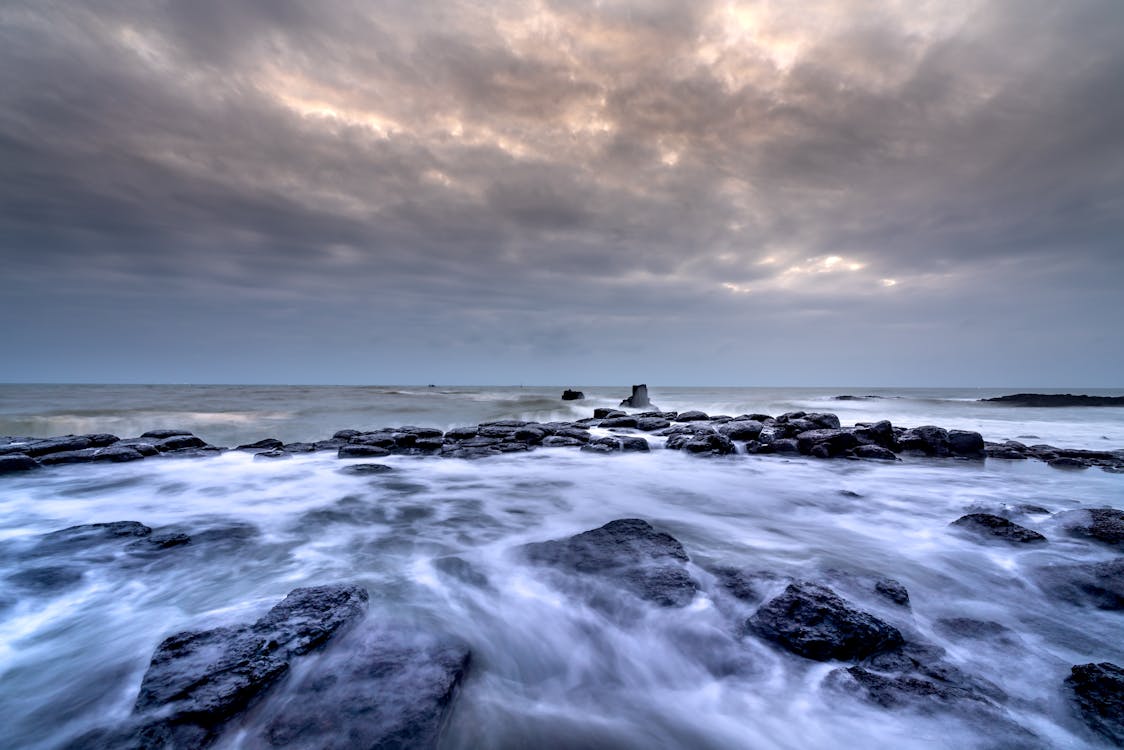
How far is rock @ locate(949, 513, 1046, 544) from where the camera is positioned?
15.7ft

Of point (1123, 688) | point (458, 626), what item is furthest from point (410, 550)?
point (1123, 688)

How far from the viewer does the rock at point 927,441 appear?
10.8m

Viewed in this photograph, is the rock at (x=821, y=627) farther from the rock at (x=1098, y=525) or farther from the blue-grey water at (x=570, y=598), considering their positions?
the rock at (x=1098, y=525)

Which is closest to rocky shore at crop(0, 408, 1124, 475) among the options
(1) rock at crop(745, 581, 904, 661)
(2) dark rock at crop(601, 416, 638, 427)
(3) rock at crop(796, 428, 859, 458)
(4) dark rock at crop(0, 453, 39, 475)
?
(3) rock at crop(796, 428, 859, 458)

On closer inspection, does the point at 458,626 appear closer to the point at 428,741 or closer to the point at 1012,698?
the point at 428,741

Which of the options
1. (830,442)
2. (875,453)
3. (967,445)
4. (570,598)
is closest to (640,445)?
(830,442)

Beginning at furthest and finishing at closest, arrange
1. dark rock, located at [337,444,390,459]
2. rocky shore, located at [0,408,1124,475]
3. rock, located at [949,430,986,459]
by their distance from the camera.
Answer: rock, located at [949,430,986,459] → dark rock, located at [337,444,390,459] → rocky shore, located at [0,408,1124,475]

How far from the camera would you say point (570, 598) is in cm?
377

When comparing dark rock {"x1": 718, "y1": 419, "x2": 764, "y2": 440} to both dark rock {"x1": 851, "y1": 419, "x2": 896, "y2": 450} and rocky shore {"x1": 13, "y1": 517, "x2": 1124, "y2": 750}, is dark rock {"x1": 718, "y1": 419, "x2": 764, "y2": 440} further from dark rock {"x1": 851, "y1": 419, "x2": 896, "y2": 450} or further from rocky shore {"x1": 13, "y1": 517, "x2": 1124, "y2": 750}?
rocky shore {"x1": 13, "y1": 517, "x2": 1124, "y2": 750}

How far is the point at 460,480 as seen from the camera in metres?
8.12

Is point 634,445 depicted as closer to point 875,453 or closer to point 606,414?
point 875,453

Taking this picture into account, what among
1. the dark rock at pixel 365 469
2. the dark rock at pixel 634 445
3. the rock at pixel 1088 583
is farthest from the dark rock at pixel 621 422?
the rock at pixel 1088 583

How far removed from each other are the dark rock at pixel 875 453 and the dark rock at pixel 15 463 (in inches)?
621

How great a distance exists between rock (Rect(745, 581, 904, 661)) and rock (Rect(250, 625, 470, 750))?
1929mm
